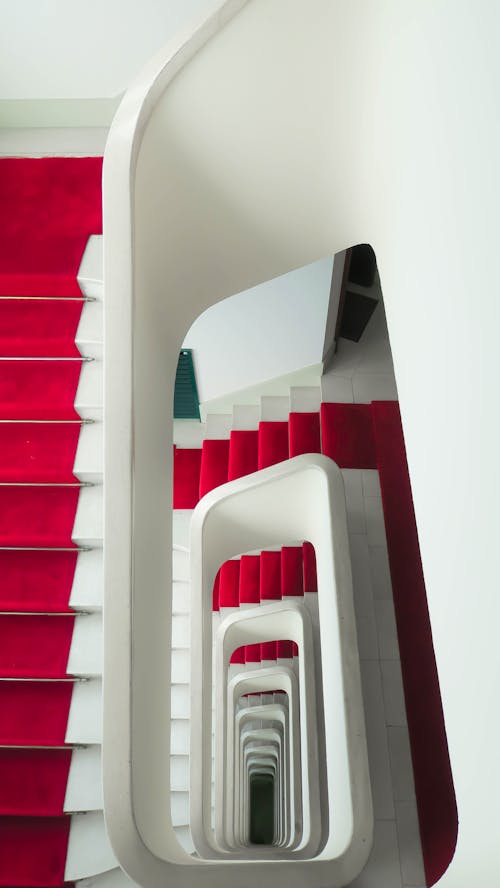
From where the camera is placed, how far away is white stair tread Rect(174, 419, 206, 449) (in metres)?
5.63

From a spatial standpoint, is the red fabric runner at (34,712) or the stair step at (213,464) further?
the stair step at (213,464)

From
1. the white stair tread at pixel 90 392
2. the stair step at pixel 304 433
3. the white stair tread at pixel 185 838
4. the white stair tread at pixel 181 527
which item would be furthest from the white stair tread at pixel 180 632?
the white stair tread at pixel 90 392

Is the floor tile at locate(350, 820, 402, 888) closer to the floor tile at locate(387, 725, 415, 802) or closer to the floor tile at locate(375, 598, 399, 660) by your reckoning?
the floor tile at locate(387, 725, 415, 802)

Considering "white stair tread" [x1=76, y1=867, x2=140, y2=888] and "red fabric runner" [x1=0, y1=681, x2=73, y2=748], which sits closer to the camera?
"red fabric runner" [x1=0, y1=681, x2=73, y2=748]

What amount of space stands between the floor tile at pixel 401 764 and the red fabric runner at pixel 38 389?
2.28m

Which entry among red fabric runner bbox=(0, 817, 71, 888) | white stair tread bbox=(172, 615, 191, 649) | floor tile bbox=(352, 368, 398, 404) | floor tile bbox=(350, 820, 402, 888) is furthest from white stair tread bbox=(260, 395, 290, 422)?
red fabric runner bbox=(0, 817, 71, 888)

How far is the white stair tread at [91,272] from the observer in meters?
3.03

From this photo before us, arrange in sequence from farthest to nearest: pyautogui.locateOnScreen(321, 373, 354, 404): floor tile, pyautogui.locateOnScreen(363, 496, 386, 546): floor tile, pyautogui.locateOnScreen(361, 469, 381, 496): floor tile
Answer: pyautogui.locateOnScreen(321, 373, 354, 404): floor tile < pyautogui.locateOnScreen(361, 469, 381, 496): floor tile < pyautogui.locateOnScreen(363, 496, 386, 546): floor tile

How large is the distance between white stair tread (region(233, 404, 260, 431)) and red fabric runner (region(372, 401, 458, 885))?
1.21m

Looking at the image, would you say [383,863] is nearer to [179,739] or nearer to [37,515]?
[179,739]

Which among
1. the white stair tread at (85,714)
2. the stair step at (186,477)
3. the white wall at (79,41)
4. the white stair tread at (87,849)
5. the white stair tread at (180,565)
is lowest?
the white stair tread at (87,849)

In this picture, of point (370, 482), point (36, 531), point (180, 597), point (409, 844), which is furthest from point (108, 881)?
point (370, 482)

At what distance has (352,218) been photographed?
2.06 meters

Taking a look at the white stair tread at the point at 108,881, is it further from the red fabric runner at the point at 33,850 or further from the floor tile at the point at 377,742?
the floor tile at the point at 377,742
